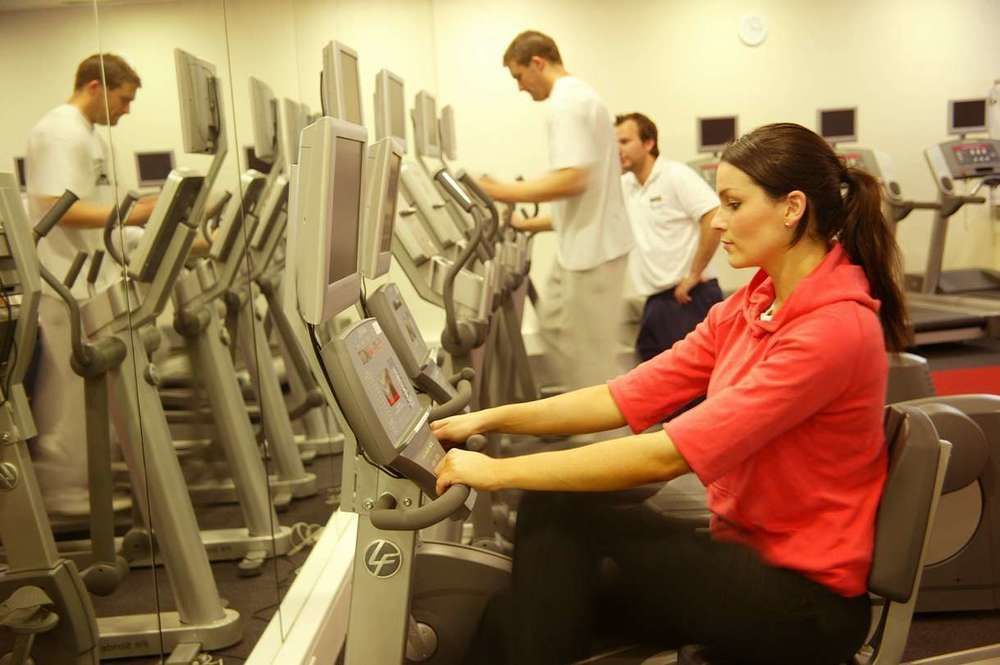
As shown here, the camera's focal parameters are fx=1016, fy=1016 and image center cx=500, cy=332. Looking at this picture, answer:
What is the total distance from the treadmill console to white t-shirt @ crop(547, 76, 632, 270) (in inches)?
168

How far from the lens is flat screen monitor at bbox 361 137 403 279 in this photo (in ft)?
5.36

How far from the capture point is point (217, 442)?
9.57 ft

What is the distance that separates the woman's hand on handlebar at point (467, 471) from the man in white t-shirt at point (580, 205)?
2.39 metres

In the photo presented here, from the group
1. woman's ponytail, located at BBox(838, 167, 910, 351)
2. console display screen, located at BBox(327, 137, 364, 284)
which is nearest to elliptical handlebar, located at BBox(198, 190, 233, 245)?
console display screen, located at BBox(327, 137, 364, 284)

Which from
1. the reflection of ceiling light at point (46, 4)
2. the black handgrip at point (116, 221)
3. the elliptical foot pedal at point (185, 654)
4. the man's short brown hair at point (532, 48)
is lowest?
the elliptical foot pedal at point (185, 654)

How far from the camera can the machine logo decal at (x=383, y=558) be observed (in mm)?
1661

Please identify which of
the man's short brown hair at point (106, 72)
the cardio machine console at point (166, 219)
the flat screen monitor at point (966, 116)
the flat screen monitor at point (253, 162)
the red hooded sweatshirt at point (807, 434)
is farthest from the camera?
the flat screen monitor at point (966, 116)

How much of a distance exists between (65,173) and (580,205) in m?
2.71

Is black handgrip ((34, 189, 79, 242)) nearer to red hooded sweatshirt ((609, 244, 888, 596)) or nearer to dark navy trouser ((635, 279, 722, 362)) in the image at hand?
red hooded sweatshirt ((609, 244, 888, 596))

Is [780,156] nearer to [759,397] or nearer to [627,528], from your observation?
[759,397]

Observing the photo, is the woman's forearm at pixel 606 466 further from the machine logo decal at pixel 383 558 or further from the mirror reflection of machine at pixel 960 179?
the mirror reflection of machine at pixel 960 179

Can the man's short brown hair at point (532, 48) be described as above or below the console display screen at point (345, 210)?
above

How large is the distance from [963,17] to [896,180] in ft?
4.60

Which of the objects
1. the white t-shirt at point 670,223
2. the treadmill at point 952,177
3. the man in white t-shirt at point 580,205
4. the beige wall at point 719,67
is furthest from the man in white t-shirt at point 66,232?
the treadmill at point 952,177
